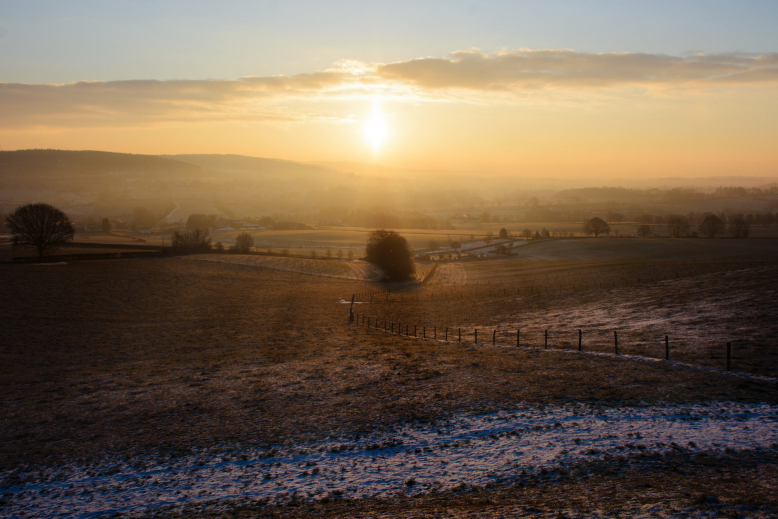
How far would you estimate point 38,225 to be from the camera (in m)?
61.4

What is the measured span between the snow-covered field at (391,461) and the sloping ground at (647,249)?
196 ft

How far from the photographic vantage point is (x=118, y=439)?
1386cm

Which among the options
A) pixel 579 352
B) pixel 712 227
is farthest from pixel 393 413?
pixel 712 227

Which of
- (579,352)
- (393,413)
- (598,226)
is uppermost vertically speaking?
(598,226)

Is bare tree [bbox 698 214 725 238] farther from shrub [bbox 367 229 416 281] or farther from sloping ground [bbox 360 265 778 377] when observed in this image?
shrub [bbox 367 229 416 281]

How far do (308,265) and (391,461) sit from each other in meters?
60.4

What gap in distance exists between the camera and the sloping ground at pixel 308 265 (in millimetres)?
67375

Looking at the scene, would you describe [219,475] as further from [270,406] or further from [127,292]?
[127,292]

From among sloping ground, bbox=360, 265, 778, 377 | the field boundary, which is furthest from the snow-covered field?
sloping ground, bbox=360, 265, 778, 377

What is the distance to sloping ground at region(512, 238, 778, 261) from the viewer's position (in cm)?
6756

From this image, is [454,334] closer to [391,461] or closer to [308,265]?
[391,461]

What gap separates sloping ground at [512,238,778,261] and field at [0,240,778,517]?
3582 centimetres

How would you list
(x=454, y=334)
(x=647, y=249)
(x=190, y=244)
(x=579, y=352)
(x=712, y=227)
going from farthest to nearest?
(x=712, y=227) < (x=190, y=244) < (x=647, y=249) < (x=454, y=334) < (x=579, y=352)

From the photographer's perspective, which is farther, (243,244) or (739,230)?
(739,230)
